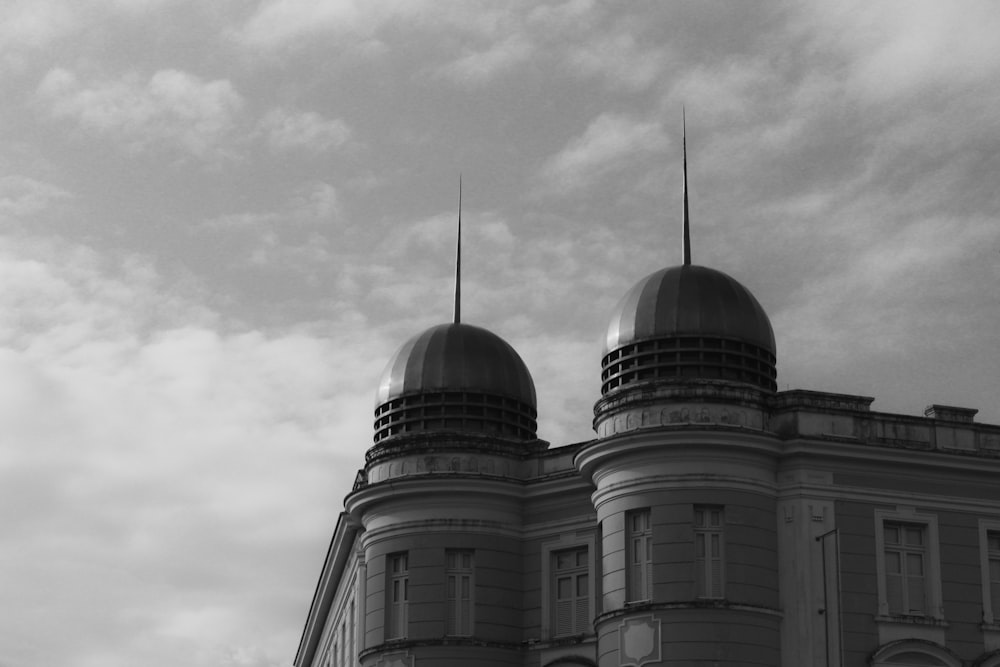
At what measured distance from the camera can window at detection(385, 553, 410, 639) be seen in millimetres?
54375

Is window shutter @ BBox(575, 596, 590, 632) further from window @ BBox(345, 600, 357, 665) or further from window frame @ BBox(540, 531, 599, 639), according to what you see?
window @ BBox(345, 600, 357, 665)

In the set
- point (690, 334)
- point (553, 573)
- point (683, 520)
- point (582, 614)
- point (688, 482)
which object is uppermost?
point (690, 334)

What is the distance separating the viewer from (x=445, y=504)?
54844mm

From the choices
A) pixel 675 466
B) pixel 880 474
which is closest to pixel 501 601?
pixel 675 466

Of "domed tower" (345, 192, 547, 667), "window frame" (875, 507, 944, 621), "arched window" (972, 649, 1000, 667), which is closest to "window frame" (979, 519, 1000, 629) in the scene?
"arched window" (972, 649, 1000, 667)

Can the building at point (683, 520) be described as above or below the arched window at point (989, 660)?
above

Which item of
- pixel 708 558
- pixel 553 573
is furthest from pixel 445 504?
pixel 708 558

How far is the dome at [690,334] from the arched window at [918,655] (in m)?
7.71

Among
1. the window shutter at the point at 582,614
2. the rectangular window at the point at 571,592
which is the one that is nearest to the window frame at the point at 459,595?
the rectangular window at the point at 571,592

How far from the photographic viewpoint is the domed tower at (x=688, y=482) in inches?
1939

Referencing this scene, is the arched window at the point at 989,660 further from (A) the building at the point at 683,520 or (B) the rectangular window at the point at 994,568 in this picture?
(B) the rectangular window at the point at 994,568

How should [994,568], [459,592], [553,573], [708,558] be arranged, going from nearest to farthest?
[708,558]
[994,568]
[459,592]
[553,573]

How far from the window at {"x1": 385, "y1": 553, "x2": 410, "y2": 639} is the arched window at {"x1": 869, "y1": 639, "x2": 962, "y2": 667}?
13177 mm

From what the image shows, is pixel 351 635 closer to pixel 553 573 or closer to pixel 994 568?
pixel 553 573
